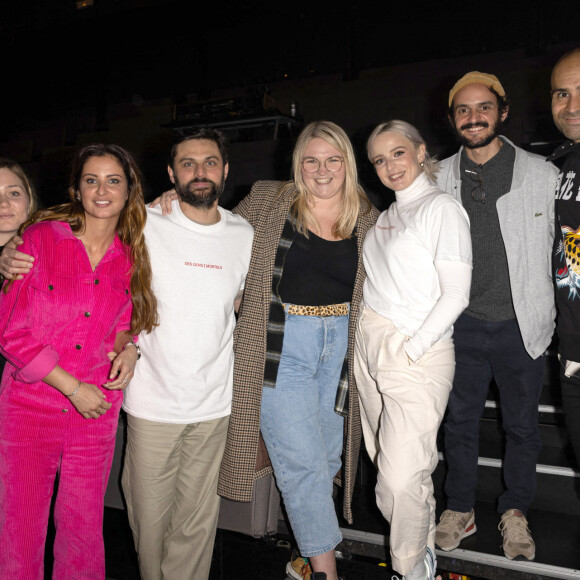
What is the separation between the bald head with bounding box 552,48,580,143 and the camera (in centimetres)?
177

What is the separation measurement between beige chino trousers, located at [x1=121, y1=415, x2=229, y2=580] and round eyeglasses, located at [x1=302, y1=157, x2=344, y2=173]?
0.97 m

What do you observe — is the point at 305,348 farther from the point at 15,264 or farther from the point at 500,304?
the point at 15,264

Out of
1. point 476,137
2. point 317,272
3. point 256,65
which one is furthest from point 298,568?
point 256,65

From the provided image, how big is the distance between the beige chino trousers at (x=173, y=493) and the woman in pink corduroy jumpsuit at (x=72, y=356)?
13cm

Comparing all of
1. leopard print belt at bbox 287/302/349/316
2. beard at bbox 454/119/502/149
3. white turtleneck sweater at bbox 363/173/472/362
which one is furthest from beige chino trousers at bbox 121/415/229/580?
beard at bbox 454/119/502/149

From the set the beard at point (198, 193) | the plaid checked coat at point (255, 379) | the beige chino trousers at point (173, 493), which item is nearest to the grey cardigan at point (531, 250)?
the plaid checked coat at point (255, 379)

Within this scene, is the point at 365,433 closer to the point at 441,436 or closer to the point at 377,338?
the point at 377,338

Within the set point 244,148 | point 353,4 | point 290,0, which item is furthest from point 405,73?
point 244,148

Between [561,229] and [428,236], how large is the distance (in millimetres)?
447

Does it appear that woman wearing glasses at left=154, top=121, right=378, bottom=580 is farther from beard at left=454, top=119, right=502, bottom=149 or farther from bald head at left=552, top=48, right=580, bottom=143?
bald head at left=552, top=48, right=580, bottom=143

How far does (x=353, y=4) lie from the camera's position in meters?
7.55

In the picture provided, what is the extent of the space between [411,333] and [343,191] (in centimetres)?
63

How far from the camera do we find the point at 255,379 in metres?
1.89

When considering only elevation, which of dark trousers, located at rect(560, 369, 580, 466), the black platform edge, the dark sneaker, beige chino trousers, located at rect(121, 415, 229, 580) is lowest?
the dark sneaker
